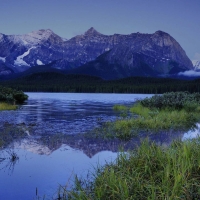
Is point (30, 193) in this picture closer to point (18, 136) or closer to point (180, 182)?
point (180, 182)

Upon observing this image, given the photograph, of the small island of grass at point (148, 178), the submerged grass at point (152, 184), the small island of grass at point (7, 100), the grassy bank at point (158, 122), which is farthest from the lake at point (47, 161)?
the small island of grass at point (7, 100)

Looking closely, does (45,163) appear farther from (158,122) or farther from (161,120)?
(161,120)

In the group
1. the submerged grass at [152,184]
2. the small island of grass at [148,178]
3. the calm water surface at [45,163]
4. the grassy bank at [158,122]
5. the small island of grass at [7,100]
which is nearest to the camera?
the submerged grass at [152,184]

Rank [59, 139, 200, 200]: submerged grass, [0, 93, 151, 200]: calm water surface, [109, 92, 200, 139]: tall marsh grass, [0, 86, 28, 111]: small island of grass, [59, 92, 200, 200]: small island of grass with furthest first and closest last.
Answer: [0, 86, 28, 111]: small island of grass → [109, 92, 200, 139]: tall marsh grass → [0, 93, 151, 200]: calm water surface → [59, 92, 200, 200]: small island of grass → [59, 139, 200, 200]: submerged grass

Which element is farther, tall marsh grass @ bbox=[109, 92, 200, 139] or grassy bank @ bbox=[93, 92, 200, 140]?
tall marsh grass @ bbox=[109, 92, 200, 139]

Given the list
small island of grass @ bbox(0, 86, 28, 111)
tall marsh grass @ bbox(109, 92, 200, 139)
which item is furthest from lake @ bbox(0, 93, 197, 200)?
small island of grass @ bbox(0, 86, 28, 111)

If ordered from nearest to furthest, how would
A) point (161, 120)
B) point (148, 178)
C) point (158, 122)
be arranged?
point (148, 178) < point (158, 122) < point (161, 120)

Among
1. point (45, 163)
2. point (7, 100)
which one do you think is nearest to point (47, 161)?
point (45, 163)

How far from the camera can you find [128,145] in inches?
663

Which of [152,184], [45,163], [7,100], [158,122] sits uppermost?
[7,100]

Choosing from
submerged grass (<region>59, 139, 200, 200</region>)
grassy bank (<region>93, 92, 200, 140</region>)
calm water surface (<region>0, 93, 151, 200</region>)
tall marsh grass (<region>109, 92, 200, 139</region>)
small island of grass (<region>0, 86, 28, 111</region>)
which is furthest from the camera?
small island of grass (<region>0, 86, 28, 111</region>)

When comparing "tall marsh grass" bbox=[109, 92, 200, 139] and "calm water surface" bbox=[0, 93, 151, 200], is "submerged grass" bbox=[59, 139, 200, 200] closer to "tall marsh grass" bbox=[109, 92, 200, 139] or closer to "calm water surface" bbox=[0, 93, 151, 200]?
"calm water surface" bbox=[0, 93, 151, 200]

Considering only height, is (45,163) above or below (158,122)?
below

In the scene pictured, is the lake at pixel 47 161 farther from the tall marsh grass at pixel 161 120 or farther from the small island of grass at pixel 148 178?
the tall marsh grass at pixel 161 120
